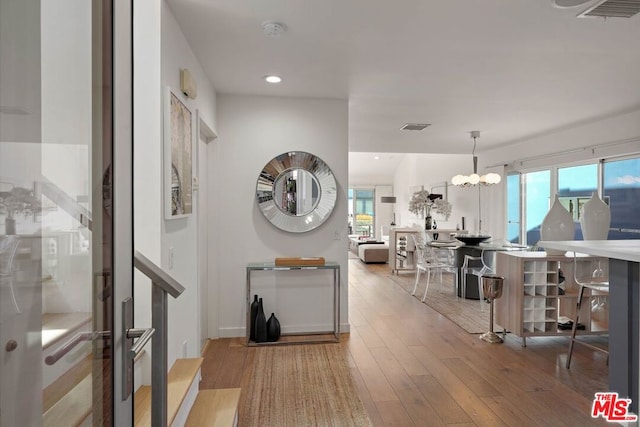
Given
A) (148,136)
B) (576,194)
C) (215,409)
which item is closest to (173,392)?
(215,409)

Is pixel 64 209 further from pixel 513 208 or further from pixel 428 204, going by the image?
pixel 428 204

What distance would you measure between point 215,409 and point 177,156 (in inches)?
57.6

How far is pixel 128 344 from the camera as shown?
3.26 ft

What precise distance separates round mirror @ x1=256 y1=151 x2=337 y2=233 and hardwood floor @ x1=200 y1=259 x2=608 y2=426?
1.26 m

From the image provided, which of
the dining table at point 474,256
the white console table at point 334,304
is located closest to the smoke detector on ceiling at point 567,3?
the white console table at point 334,304

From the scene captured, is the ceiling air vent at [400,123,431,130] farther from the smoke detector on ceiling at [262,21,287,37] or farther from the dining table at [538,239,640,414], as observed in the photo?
the dining table at [538,239,640,414]

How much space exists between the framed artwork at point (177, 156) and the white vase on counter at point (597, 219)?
309cm

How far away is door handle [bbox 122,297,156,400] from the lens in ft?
3.19

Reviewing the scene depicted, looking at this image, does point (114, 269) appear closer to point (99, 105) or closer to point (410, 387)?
point (99, 105)

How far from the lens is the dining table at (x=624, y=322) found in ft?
6.99

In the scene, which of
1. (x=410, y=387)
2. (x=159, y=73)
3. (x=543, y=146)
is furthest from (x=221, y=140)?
(x=543, y=146)

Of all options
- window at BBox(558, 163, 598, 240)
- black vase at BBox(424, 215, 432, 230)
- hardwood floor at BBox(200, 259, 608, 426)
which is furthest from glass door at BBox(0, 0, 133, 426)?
black vase at BBox(424, 215, 432, 230)

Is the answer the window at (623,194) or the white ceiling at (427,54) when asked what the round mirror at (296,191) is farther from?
the window at (623,194)

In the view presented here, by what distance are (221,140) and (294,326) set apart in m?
2.02
